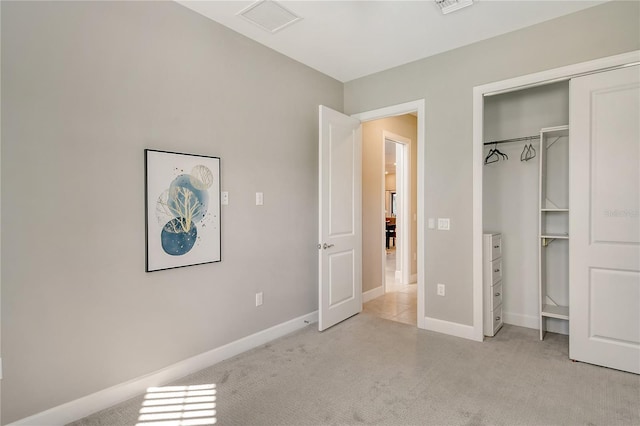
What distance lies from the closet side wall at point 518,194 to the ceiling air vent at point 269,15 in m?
2.39

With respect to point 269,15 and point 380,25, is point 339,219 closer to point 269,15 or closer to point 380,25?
point 380,25

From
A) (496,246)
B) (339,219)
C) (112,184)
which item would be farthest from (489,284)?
(112,184)

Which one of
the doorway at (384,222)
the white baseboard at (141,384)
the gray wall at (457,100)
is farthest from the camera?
the doorway at (384,222)

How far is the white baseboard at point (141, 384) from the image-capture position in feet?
6.37

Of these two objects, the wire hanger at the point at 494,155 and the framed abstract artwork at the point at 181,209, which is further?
the wire hanger at the point at 494,155

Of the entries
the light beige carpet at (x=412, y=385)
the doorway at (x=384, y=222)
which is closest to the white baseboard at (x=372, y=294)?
the doorway at (x=384, y=222)

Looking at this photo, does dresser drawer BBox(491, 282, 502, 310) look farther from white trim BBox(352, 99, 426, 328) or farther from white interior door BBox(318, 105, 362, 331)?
white interior door BBox(318, 105, 362, 331)

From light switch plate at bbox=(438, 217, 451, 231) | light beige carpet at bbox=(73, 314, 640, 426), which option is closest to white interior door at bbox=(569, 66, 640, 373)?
light beige carpet at bbox=(73, 314, 640, 426)

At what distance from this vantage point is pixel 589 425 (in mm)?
1906

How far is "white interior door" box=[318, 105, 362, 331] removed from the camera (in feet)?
11.1

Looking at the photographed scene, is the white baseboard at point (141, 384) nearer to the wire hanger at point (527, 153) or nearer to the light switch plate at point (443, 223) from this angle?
the light switch plate at point (443, 223)

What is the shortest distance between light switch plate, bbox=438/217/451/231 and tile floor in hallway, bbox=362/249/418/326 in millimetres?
1110

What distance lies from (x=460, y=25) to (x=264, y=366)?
3.27m

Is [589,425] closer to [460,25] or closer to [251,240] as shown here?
[251,240]
